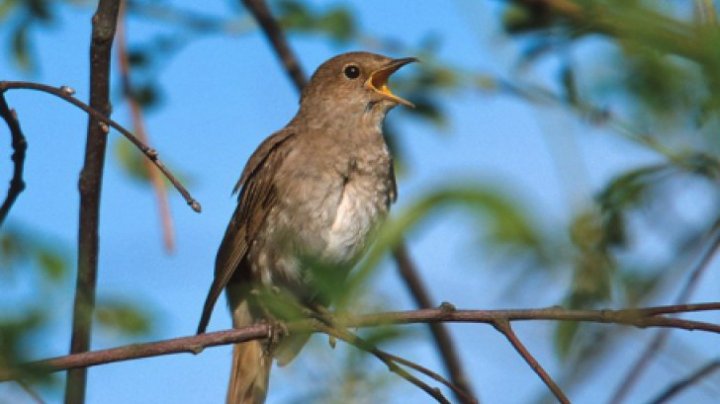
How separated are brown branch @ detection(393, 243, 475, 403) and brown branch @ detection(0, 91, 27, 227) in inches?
123

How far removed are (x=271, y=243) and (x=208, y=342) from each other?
2449mm

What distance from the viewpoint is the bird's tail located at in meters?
5.48

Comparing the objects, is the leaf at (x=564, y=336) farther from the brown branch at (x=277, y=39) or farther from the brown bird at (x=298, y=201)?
the brown branch at (x=277, y=39)

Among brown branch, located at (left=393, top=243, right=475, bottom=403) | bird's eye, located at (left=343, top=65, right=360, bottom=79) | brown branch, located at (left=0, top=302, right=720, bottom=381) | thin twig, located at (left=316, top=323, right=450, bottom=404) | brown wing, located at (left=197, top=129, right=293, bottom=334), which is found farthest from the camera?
bird's eye, located at (left=343, top=65, right=360, bottom=79)

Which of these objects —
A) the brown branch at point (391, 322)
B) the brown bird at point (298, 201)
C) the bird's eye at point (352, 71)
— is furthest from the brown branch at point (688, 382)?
the bird's eye at point (352, 71)

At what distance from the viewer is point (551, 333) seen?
1.82 metres

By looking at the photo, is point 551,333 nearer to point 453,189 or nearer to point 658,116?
point 658,116

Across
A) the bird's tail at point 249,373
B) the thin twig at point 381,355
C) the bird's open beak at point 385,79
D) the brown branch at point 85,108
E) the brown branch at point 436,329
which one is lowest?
the thin twig at point 381,355

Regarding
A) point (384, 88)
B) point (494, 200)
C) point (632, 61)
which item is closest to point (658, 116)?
point (632, 61)

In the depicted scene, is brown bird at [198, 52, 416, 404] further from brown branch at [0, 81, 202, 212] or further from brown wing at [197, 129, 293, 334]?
brown branch at [0, 81, 202, 212]

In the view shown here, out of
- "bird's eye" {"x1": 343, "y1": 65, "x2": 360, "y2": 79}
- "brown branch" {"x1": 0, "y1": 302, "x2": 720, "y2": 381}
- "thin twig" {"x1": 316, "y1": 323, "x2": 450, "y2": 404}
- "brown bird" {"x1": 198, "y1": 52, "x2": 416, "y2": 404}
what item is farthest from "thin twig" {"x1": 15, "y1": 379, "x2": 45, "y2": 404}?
"bird's eye" {"x1": 343, "y1": 65, "x2": 360, "y2": 79}

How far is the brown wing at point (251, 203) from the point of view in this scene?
5.47 m

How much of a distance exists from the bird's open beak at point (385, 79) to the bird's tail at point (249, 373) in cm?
147

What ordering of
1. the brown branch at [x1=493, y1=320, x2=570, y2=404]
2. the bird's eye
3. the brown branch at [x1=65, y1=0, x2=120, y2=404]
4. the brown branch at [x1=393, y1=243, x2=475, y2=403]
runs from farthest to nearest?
the bird's eye → the brown branch at [x1=393, y1=243, x2=475, y2=403] → the brown branch at [x1=65, y1=0, x2=120, y2=404] → the brown branch at [x1=493, y1=320, x2=570, y2=404]
